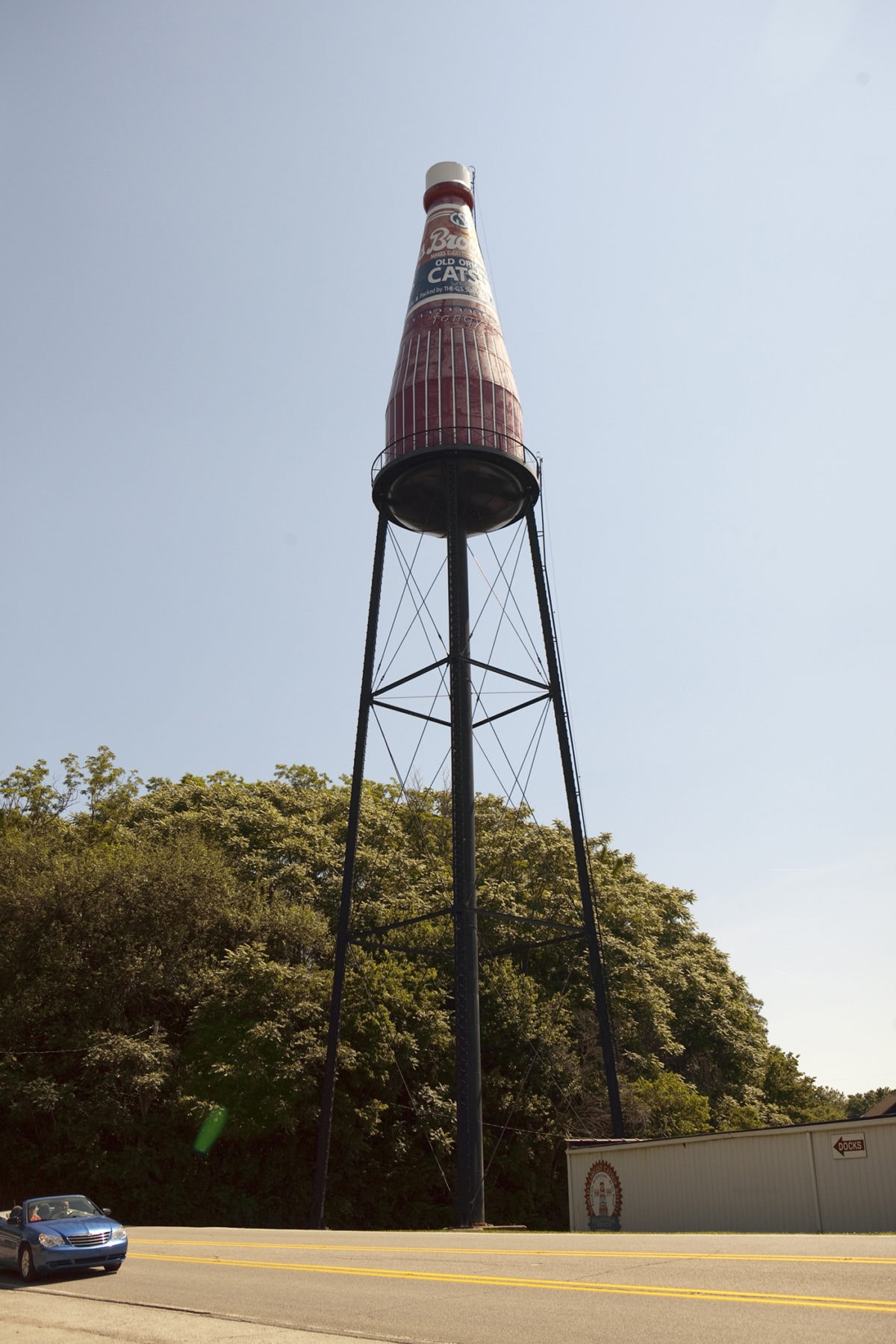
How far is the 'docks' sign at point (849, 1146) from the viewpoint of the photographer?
18094 millimetres

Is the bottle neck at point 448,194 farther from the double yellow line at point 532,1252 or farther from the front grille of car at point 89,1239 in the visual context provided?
the front grille of car at point 89,1239

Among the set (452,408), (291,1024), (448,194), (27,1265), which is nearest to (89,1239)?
(27,1265)

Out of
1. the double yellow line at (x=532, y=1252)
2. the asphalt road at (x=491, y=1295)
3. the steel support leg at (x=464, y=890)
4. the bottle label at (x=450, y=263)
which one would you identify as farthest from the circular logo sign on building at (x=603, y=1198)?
the bottle label at (x=450, y=263)

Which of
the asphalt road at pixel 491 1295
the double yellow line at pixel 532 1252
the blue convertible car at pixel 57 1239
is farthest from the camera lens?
the blue convertible car at pixel 57 1239

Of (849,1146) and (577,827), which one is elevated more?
(577,827)

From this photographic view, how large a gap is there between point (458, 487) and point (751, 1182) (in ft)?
51.5

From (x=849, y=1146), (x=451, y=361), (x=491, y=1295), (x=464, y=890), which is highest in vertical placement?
(x=451, y=361)

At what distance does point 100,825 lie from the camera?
130ft

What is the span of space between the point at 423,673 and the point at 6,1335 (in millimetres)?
→ 17161

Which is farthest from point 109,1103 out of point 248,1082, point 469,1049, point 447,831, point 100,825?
point 447,831

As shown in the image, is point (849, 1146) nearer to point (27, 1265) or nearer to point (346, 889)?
point (346, 889)

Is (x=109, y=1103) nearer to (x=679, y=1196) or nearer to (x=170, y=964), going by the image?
(x=170, y=964)

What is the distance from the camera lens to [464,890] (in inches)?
887

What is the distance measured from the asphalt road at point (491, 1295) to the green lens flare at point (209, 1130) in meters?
14.4
